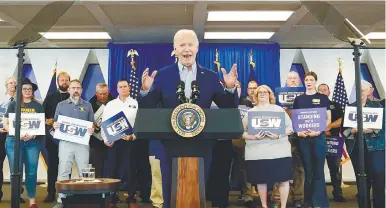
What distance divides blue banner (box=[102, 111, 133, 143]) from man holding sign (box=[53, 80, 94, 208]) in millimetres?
157

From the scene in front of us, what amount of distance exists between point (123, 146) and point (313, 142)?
210 cm

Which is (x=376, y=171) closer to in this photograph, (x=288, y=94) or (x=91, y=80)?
(x=288, y=94)

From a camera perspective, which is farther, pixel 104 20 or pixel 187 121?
pixel 104 20

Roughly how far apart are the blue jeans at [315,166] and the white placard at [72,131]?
7.23ft

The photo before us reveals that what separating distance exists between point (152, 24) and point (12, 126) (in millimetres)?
3139

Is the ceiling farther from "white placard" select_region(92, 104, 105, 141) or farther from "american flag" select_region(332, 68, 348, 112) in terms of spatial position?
"white placard" select_region(92, 104, 105, 141)

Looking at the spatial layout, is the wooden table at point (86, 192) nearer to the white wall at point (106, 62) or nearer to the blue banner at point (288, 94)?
the blue banner at point (288, 94)

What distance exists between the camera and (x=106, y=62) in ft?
26.2

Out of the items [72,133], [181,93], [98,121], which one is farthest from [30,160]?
[181,93]

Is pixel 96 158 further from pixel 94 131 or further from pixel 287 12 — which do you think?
pixel 287 12

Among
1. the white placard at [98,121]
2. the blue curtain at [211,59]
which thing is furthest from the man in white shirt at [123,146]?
the blue curtain at [211,59]

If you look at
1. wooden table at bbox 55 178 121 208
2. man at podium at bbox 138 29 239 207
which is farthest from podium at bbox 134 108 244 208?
wooden table at bbox 55 178 121 208

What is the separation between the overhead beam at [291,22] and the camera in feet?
18.8

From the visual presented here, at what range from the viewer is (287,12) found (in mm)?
5820
